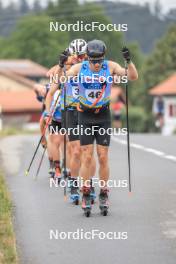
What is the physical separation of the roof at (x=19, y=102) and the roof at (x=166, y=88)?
17.7m

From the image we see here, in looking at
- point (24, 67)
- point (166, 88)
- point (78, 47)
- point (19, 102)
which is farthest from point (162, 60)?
point (78, 47)

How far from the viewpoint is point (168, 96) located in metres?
89.9

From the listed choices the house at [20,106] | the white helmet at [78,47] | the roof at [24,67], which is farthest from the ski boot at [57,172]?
the roof at [24,67]

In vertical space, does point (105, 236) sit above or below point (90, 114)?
below

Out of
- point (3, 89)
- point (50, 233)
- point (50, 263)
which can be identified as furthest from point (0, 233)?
point (3, 89)

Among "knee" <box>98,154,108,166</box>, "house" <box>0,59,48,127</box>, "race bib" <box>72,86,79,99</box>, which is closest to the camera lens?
"knee" <box>98,154,108,166</box>

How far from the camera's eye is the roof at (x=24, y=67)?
12325 centimetres

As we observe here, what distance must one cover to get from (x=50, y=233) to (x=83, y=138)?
144 centimetres

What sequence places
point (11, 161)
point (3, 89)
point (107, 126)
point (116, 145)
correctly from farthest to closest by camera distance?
point (3, 89)
point (116, 145)
point (11, 161)
point (107, 126)

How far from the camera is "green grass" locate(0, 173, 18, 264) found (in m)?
6.79

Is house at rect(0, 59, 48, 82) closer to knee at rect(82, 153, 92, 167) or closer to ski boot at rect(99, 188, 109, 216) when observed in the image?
knee at rect(82, 153, 92, 167)

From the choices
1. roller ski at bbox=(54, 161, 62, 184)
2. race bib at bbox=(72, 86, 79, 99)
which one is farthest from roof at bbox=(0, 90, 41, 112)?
race bib at bbox=(72, 86, 79, 99)

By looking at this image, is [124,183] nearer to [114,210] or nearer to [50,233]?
[114,210]

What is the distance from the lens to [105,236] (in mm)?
7906
